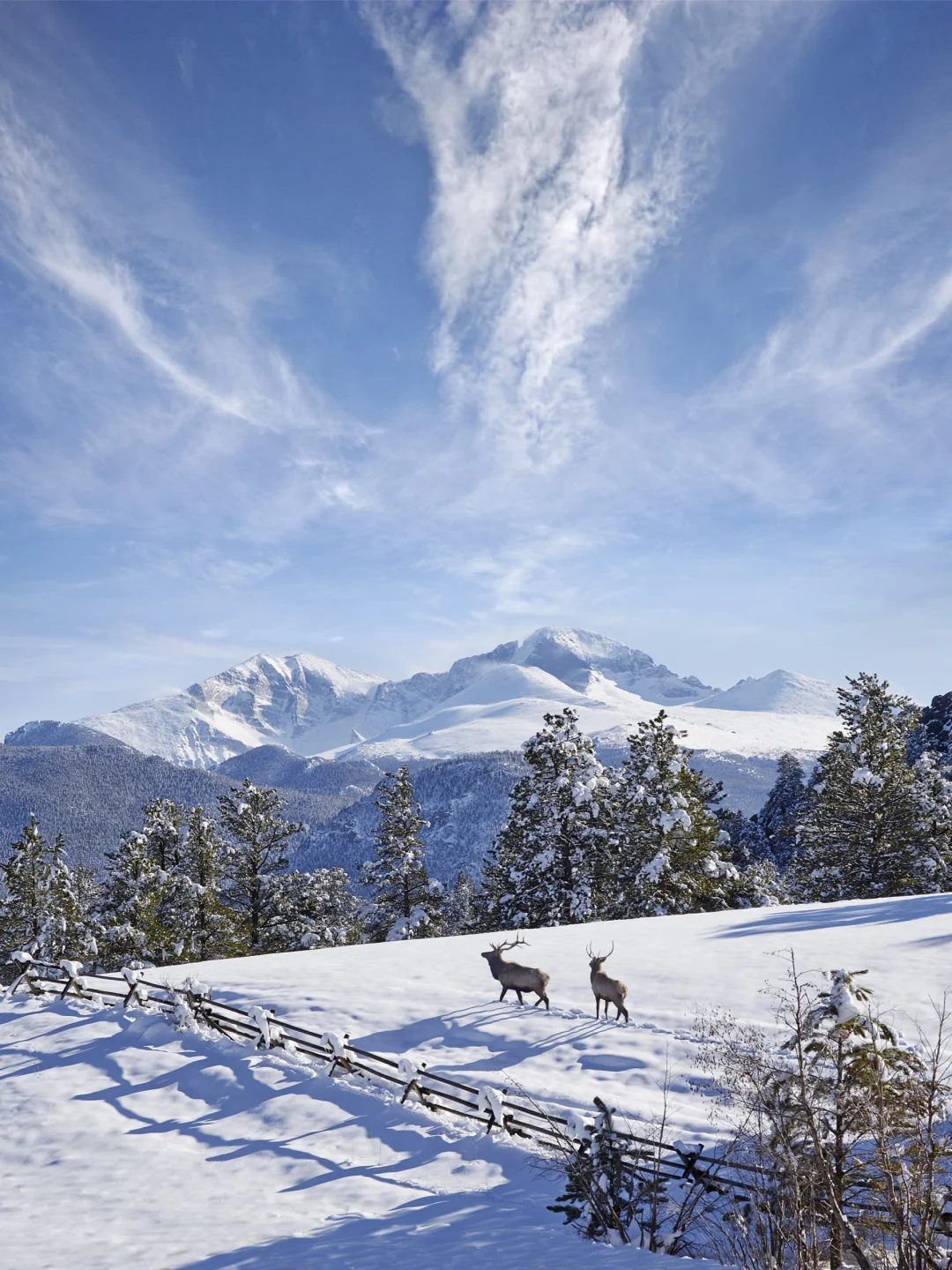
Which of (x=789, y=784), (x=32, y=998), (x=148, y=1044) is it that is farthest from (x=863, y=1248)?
(x=789, y=784)

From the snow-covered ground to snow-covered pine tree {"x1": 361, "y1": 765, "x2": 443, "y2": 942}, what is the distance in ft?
46.3

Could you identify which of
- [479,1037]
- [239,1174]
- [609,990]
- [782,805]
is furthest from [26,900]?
[782,805]

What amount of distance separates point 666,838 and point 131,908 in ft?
77.2

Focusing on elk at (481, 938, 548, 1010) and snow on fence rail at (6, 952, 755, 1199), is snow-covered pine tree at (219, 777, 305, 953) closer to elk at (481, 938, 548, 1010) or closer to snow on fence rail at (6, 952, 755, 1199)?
snow on fence rail at (6, 952, 755, 1199)

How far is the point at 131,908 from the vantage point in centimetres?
3119

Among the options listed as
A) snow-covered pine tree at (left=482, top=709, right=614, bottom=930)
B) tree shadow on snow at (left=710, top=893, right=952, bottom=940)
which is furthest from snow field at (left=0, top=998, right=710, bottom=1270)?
snow-covered pine tree at (left=482, top=709, right=614, bottom=930)

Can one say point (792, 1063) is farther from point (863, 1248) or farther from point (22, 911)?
point (22, 911)

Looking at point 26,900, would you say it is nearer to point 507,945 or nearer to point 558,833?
point 558,833

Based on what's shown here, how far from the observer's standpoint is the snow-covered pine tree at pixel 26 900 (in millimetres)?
34750

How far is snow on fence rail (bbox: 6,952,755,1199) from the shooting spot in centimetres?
930

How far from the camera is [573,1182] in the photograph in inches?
348

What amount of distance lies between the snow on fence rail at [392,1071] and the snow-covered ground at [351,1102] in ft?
1.25

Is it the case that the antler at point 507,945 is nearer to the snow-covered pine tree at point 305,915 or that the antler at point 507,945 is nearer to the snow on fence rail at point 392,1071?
the snow on fence rail at point 392,1071

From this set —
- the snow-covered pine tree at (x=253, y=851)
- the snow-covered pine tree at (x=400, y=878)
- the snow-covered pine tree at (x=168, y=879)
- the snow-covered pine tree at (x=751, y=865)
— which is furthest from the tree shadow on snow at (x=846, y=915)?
the snow-covered pine tree at (x=168, y=879)
